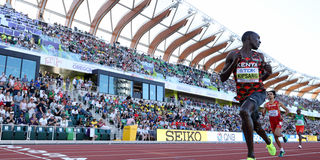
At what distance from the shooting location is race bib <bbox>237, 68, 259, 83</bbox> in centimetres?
448

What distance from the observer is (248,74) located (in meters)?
4.49

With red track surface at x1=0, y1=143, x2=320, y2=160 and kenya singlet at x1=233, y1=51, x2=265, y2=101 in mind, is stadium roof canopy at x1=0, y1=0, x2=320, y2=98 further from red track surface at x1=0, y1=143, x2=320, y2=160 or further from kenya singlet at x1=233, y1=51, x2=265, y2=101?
kenya singlet at x1=233, y1=51, x2=265, y2=101

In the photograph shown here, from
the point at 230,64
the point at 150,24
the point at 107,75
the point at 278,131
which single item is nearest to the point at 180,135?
the point at 107,75

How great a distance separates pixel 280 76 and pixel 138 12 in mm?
45296

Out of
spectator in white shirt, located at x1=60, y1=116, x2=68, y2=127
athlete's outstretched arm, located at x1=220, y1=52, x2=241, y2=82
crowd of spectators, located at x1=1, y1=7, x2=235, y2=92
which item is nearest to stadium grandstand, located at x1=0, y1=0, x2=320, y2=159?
spectator in white shirt, located at x1=60, y1=116, x2=68, y2=127

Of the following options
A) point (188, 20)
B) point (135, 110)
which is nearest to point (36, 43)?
point (135, 110)

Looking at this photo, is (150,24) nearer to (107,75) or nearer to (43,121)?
(107,75)

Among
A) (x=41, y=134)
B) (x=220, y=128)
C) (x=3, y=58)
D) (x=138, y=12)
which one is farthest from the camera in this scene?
(x=138, y=12)

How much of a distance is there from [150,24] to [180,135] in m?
24.3

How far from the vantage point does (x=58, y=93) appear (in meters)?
18.2

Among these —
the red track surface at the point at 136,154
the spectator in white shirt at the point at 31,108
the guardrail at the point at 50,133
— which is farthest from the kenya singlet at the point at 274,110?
the spectator in white shirt at the point at 31,108

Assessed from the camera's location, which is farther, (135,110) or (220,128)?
(220,128)

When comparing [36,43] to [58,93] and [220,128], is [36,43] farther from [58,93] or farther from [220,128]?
[220,128]

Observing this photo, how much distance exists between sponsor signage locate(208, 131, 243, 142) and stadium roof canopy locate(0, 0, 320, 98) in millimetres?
20093
